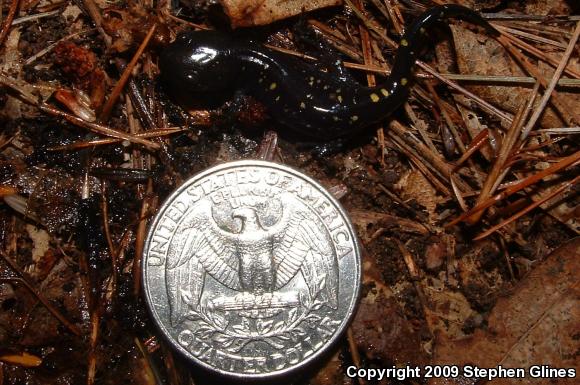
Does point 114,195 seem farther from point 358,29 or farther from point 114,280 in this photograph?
point 358,29

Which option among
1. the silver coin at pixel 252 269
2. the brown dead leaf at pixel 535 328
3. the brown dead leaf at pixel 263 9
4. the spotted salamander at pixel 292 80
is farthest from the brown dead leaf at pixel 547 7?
the silver coin at pixel 252 269

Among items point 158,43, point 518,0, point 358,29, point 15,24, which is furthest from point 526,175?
point 15,24

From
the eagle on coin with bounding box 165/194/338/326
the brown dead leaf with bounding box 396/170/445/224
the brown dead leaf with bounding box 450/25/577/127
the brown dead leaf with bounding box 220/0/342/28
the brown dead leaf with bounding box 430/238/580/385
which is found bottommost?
the brown dead leaf with bounding box 430/238/580/385

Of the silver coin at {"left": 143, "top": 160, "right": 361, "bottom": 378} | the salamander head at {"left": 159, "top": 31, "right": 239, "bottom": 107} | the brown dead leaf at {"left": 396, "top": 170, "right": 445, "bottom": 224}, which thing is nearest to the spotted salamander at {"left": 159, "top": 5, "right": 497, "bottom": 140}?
the salamander head at {"left": 159, "top": 31, "right": 239, "bottom": 107}

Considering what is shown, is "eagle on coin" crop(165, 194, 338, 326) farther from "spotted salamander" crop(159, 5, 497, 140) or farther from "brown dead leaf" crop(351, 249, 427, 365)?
"spotted salamander" crop(159, 5, 497, 140)

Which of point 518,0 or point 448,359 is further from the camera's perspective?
point 518,0

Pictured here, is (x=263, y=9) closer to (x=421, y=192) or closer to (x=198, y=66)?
(x=198, y=66)
